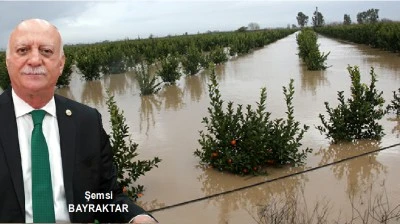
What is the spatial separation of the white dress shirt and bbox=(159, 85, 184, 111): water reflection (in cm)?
741

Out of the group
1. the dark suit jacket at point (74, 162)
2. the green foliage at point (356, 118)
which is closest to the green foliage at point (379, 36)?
the green foliage at point (356, 118)

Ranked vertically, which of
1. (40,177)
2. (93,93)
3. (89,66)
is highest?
(89,66)

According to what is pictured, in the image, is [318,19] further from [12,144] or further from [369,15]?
[12,144]

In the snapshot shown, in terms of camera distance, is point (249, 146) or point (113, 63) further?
point (113, 63)

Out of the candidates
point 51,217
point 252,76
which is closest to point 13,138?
point 51,217

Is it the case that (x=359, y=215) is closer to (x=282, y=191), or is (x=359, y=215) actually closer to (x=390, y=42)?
(x=282, y=191)

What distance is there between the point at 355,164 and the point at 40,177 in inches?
167

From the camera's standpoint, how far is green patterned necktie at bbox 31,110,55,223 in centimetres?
153

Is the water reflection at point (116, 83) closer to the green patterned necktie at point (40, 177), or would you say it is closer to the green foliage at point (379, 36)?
the green patterned necktie at point (40, 177)

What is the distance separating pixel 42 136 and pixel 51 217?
310 mm

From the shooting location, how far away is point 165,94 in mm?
11102

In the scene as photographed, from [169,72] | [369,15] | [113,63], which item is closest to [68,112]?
[169,72]

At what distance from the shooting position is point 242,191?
4.30 metres

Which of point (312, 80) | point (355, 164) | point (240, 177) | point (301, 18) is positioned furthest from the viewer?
point (301, 18)
